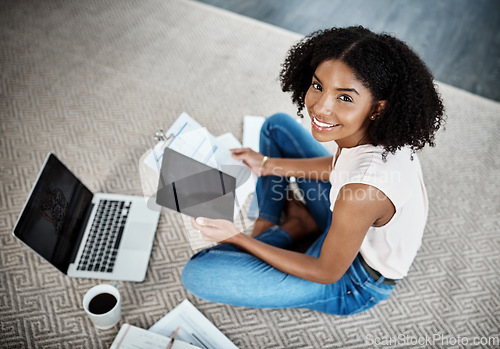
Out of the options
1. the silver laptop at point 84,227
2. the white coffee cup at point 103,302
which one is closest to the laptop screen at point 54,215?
the silver laptop at point 84,227

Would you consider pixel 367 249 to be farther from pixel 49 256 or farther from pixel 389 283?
pixel 49 256

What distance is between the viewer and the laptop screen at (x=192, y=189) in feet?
3.24

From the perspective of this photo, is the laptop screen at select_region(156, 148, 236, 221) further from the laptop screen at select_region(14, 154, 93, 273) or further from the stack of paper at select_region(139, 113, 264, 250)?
the laptop screen at select_region(14, 154, 93, 273)

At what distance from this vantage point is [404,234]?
3.16ft

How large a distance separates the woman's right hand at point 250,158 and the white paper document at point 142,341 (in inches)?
21.6

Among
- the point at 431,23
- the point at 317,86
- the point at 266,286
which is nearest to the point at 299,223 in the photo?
the point at 266,286

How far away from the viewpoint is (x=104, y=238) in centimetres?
123

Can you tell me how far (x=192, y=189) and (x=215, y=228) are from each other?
113 millimetres

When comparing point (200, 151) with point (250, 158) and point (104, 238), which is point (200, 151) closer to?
point (250, 158)

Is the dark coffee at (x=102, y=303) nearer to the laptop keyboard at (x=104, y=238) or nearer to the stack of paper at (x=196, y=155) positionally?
the laptop keyboard at (x=104, y=238)

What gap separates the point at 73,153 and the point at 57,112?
263 millimetres

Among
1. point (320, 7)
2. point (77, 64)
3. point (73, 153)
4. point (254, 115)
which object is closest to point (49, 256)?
point (73, 153)

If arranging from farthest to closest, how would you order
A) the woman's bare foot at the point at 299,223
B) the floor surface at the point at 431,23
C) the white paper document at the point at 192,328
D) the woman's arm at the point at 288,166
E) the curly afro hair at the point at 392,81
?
the floor surface at the point at 431,23
the woman's bare foot at the point at 299,223
the woman's arm at the point at 288,166
the white paper document at the point at 192,328
the curly afro hair at the point at 392,81

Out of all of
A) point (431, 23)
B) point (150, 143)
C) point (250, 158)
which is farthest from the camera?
point (431, 23)
